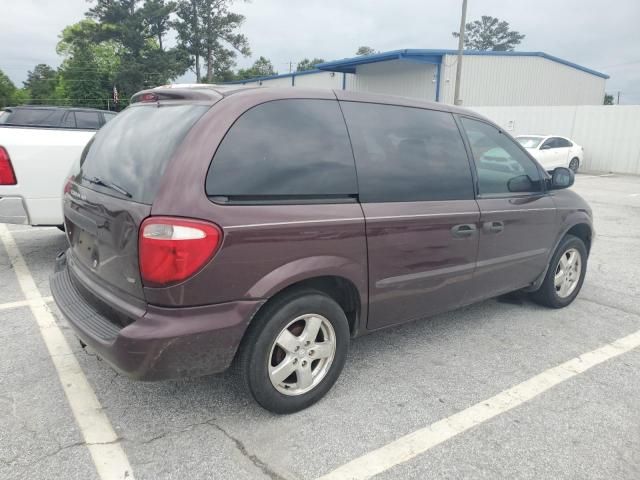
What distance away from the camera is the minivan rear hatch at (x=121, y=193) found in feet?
7.73

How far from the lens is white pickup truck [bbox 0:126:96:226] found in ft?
15.9

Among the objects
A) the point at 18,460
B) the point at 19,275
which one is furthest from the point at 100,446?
the point at 19,275

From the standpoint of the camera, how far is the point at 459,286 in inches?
136

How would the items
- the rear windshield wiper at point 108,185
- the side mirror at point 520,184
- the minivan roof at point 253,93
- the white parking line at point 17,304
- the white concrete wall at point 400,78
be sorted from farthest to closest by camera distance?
1. the white concrete wall at point 400,78
2. the white parking line at point 17,304
3. the side mirror at point 520,184
4. the minivan roof at point 253,93
5. the rear windshield wiper at point 108,185

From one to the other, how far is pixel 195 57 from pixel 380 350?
5759cm

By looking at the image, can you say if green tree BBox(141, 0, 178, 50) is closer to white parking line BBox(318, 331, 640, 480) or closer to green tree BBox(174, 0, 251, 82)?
green tree BBox(174, 0, 251, 82)

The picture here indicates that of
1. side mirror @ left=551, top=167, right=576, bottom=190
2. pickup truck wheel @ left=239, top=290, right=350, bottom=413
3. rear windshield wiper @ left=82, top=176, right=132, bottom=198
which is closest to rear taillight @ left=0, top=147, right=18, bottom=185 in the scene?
rear windshield wiper @ left=82, top=176, right=132, bottom=198

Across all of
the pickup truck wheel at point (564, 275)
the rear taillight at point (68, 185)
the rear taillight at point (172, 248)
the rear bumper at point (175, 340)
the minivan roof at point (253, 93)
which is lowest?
the pickup truck wheel at point (564, 275)

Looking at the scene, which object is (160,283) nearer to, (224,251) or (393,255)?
(224,251)

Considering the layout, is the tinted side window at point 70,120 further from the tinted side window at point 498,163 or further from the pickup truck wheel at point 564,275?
the pickup truck wheel at point 564,275

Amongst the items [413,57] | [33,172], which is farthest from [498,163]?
[413,57]

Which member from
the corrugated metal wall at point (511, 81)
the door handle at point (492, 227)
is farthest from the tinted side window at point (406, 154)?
the corrugated metal wall at point (511, 81)

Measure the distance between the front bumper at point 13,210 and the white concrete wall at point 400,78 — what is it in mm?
23445

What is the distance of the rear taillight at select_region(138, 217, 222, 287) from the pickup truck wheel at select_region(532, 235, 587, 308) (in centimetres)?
325
